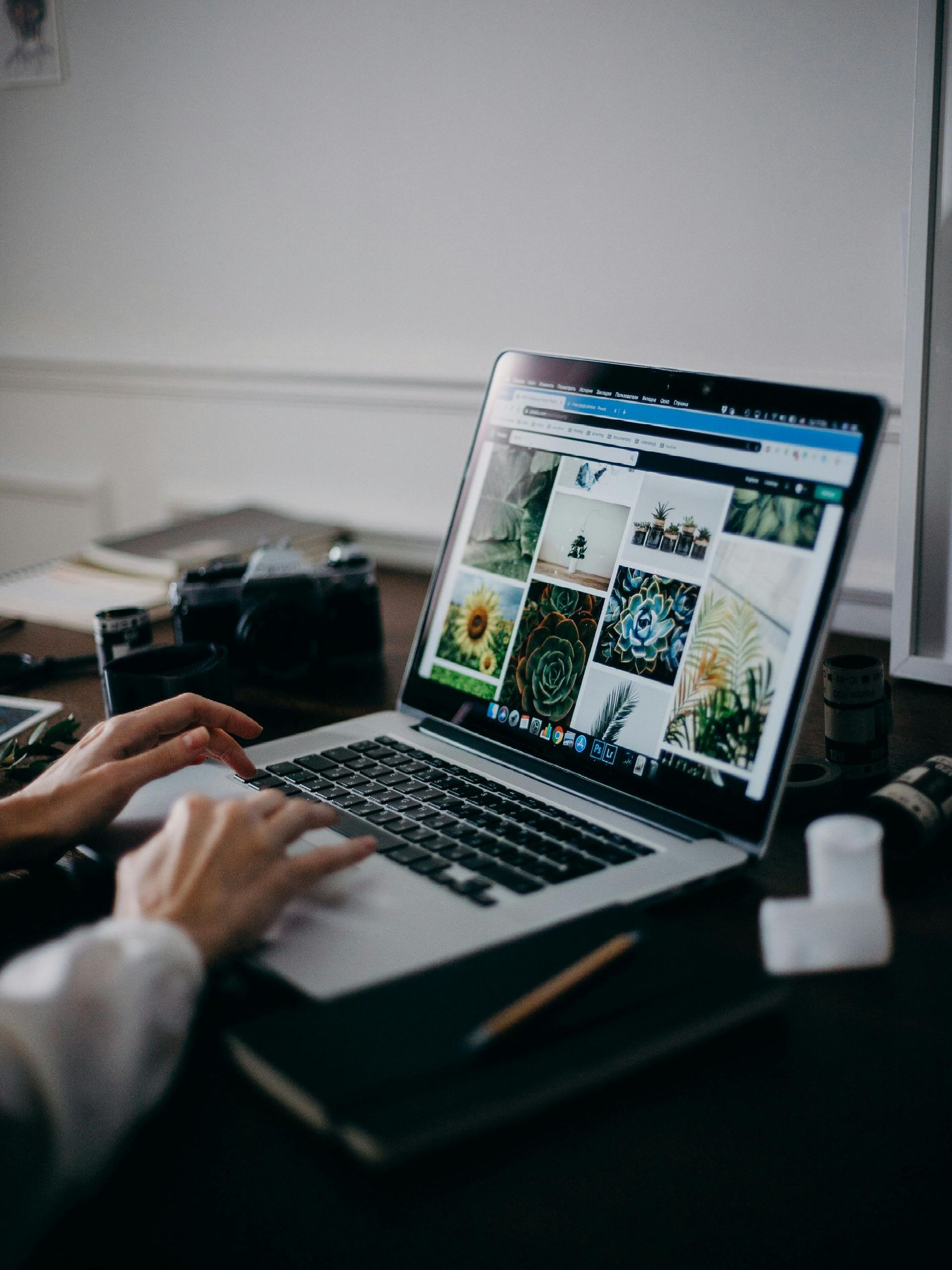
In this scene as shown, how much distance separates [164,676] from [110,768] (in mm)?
221

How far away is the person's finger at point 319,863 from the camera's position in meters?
0.63

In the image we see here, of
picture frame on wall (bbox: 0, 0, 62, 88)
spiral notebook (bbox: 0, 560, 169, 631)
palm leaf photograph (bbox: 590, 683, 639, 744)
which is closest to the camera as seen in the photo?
palm leaf photograph (bbox: 590, 683, 639, 744)

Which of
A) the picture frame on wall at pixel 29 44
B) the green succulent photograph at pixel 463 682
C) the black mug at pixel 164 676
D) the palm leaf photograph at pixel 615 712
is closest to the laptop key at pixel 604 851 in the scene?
the palm leaf photograph at pixel 615 712

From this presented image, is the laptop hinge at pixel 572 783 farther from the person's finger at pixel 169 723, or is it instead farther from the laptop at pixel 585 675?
the person's finger at pixel 169 723

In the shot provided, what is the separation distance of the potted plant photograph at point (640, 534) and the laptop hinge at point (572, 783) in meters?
0.18

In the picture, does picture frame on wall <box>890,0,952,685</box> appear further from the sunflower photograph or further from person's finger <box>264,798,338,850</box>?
person's finger <box>264,798,338,850</box>

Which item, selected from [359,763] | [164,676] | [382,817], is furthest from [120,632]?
[382,817]

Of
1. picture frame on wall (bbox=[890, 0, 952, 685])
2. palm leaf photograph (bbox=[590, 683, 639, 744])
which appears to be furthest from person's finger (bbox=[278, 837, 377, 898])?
picture frame on wall (bbox=[890, 0, 952, 685])

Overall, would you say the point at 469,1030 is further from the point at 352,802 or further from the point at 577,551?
the point at 577,551

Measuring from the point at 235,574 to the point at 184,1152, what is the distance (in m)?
0.79

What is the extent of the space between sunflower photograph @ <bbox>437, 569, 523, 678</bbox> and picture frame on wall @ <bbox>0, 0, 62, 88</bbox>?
1.53m

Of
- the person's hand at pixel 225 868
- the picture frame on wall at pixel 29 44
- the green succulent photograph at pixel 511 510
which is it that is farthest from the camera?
the picture frame on wall at pixel 29 44

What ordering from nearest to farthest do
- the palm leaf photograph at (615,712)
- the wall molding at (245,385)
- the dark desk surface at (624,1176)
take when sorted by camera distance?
1. the dark desk surface at (624,1176)
2. the palm leaf photograph at (615,712)
3. the wall molding at (245,385)

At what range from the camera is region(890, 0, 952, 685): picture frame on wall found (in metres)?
0.99
